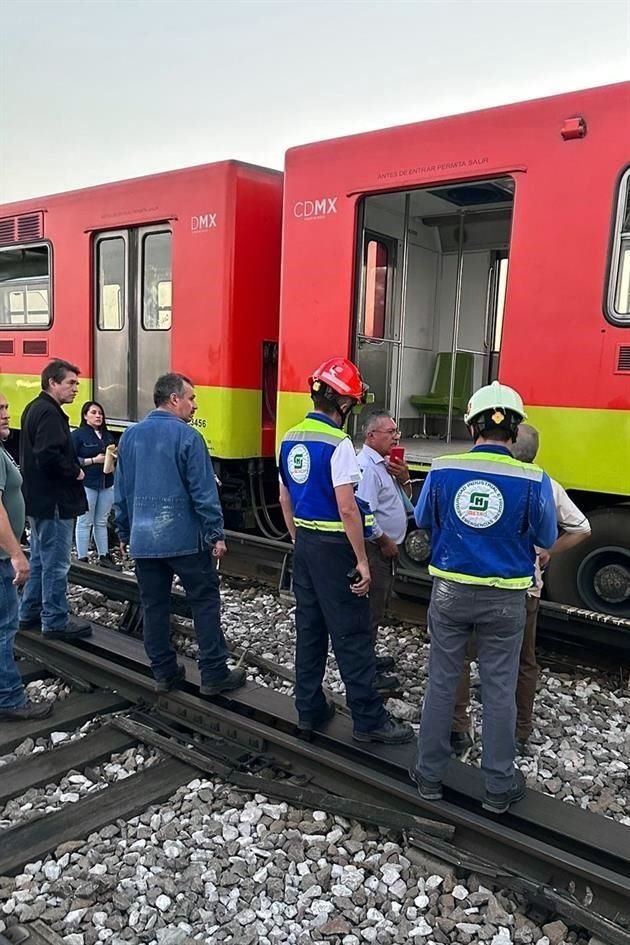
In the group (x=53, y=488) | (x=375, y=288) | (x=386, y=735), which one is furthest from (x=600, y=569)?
(x=53, y=488)

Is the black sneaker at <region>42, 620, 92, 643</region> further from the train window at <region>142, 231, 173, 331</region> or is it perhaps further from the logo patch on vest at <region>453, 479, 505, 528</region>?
the train window at <region>142, 231, 173, 331</region>

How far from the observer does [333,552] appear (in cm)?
364

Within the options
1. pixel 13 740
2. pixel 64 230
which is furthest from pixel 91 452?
pixel 13 740

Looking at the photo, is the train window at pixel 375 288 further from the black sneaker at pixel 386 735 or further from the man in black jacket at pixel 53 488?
the black sneaker at pixel 386 735

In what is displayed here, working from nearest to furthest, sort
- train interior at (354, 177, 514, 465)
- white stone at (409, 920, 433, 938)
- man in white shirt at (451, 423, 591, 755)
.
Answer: white stone at (409, 920, 433, 938)
man in white shirt at (451, 423, 591, 755)
train interior at (354, 177, 514, 465)

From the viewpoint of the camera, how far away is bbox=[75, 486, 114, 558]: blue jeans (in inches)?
281

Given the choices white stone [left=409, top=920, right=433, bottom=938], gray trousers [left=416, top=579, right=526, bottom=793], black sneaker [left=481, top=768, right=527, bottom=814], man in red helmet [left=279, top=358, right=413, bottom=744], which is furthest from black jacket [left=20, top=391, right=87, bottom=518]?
white stone [left=409, top=920, right=433, bottom=938]

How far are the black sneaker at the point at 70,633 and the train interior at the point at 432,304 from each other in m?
2.99

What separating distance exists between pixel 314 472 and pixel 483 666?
1.15m

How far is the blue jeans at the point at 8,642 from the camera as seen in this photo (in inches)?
165

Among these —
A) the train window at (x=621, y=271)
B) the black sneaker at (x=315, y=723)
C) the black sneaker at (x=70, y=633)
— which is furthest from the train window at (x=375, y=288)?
the black sneaker at (x=315, y=723)

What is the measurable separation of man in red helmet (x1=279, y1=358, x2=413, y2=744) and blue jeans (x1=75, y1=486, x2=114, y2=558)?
3.83 m

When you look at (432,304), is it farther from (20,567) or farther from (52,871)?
(52,871)

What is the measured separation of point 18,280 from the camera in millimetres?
8961
